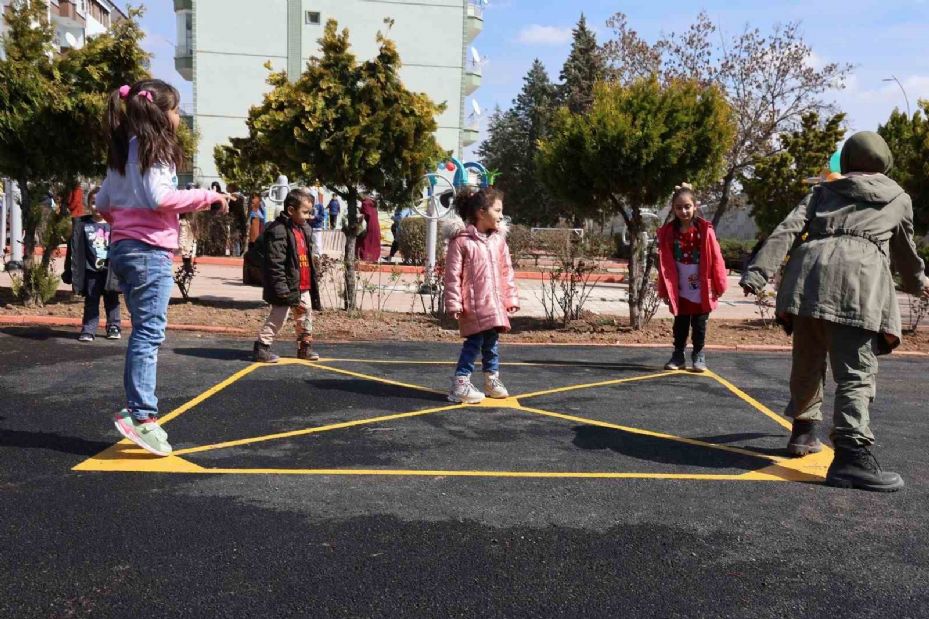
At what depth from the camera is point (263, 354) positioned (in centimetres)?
797

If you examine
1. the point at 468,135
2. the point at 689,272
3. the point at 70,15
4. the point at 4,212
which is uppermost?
the point at 70,15

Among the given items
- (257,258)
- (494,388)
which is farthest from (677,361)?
(257,258)

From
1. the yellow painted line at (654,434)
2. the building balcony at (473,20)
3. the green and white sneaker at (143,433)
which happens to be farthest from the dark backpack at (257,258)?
the building balcony at (473,20)

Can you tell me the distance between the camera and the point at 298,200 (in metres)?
8.04

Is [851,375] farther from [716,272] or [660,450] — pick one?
[716,272]

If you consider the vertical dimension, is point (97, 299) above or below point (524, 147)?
below

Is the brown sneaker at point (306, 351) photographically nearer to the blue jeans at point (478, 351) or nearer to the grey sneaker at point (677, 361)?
the blue jeans at point (478, 351)

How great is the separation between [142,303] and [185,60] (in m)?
44.9

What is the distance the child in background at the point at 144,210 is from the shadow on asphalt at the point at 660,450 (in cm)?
252

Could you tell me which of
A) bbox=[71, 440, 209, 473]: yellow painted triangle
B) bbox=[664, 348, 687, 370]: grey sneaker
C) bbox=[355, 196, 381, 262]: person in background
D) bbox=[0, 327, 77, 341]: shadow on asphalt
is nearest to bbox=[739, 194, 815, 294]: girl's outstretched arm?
bbox=[71, 440, 209, 473]: yellow painted triangle

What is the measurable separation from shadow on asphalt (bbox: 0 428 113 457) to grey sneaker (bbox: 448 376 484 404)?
248 centimetres

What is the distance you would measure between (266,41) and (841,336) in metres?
45.4

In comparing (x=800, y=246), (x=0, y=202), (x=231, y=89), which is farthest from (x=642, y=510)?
(x=231, y=89)

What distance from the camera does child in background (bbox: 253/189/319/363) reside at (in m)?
7.89
